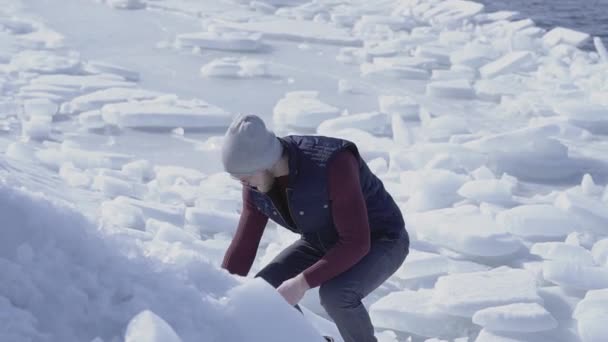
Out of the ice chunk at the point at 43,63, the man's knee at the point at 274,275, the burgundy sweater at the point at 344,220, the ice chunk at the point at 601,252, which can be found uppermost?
the burgundy sweater at the point at 344,220

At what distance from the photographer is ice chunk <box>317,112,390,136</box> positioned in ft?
18.0

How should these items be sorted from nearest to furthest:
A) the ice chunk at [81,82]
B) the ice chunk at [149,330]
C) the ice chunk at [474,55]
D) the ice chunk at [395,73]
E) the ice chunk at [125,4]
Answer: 1. the ice chunk at [149,330]
2. the ice chunk at [81,82]
3. the ice chunk at [395,73]
4. the ice chunk at [474,55]
5. the ice chunk at [125,4]

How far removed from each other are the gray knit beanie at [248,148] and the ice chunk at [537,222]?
2.00 meters

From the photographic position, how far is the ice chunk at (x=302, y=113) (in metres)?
5.65

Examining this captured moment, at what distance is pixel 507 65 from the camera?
740cm

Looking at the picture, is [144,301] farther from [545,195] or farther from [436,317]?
[545,195]

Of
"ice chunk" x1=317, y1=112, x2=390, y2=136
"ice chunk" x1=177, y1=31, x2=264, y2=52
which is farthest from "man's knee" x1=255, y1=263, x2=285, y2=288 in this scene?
"ice chunk" x1=177, y1=31, x2=264, y2=52

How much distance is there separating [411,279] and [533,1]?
31.5ft

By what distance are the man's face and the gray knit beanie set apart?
36 millimetres

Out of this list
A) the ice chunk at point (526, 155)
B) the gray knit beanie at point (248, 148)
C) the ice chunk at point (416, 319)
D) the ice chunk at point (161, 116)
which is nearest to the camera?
the gray knit beanie at point (248, 148)

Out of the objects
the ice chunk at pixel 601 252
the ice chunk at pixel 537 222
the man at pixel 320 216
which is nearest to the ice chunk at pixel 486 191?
the ice chunk at pixel 537 222

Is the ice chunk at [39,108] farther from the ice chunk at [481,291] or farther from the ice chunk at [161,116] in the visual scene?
the ice chunk at [481,291]

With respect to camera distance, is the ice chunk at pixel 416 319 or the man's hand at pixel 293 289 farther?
the ice chunk at pixel 416 319

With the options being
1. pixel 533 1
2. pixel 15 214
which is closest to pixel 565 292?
pixel 15 214
